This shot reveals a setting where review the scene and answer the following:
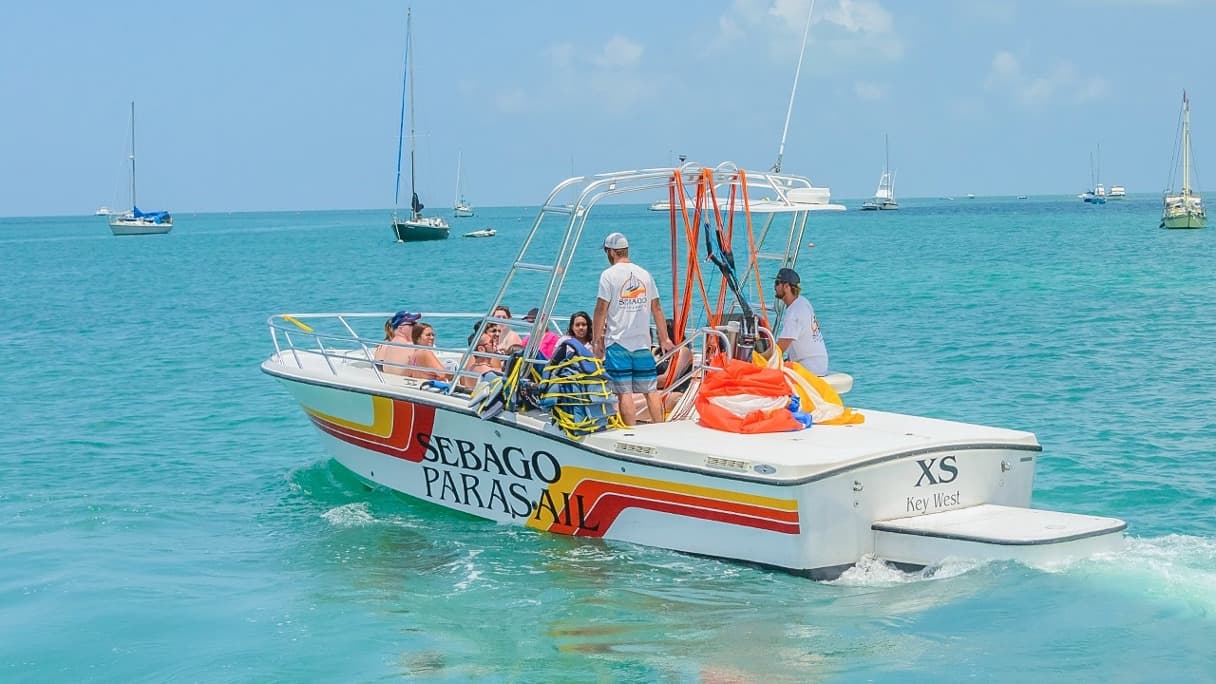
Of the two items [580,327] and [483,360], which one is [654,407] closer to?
[580,327]

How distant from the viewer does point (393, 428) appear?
370 inches

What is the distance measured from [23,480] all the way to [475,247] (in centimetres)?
5825

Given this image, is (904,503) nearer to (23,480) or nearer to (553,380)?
(553,380)

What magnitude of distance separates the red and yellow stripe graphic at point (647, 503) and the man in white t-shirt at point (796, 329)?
1.81 meters

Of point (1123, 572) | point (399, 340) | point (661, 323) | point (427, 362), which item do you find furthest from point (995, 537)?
point (399, 340)

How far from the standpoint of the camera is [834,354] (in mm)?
19297

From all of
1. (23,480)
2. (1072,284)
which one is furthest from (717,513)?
(1072,284)

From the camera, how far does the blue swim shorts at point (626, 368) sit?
832 cm

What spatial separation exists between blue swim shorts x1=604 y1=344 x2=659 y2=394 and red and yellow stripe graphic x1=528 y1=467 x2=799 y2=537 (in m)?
0.63

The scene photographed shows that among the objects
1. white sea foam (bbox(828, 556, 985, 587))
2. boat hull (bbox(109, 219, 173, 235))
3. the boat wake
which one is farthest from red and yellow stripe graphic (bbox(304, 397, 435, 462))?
boat hull (bbox(109, 219, 173, 235))

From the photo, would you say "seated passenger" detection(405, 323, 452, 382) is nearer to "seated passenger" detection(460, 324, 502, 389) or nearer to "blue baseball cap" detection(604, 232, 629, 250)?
"seated passenger" detection(460, 324, 502, 389)

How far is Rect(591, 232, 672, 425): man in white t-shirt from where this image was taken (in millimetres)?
8227

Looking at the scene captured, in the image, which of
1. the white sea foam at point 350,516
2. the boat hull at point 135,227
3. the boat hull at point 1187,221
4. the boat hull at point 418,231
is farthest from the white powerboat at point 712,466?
the boat hull at point 135,227

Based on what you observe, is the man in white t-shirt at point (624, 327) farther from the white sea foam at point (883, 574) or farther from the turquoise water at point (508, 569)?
the white sea foam at point (883, 574)
